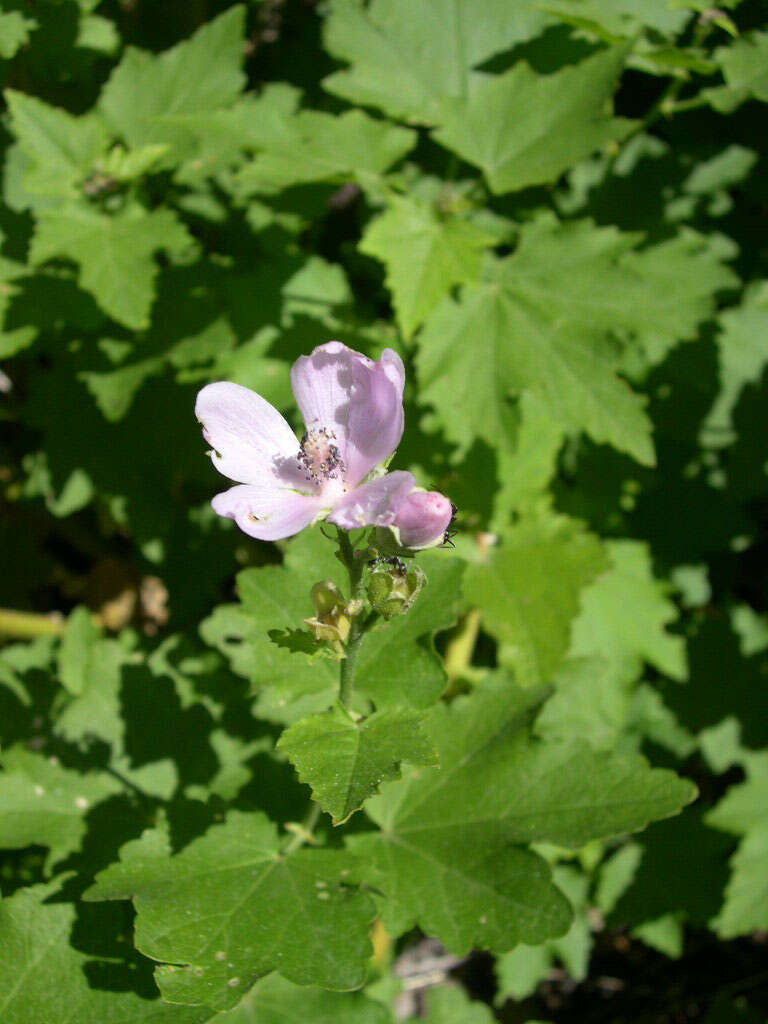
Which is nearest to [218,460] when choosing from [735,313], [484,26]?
[484,26]

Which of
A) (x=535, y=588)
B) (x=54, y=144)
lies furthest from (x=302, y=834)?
(x=54, y=144)

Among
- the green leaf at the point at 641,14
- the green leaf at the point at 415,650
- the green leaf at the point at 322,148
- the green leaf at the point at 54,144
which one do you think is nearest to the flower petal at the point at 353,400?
the green leaf at the point at 415,650

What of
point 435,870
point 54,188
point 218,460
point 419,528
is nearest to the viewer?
point 419,528

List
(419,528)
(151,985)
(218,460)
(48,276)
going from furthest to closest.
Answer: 1. (48,276)
2. (151,985)
3. (218,460)
4. (419,528)

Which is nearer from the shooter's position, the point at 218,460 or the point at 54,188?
the point at 218,460

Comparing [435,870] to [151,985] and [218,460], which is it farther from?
[218,460]

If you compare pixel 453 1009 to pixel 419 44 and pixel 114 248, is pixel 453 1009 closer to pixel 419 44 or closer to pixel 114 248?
pixel 114 248
